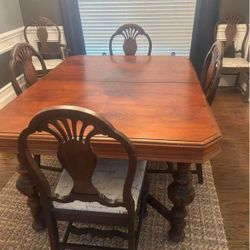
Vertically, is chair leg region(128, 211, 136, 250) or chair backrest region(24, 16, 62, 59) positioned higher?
chair backrest region(24, 16, 62, 59)

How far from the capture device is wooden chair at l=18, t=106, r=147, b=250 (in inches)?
35.0

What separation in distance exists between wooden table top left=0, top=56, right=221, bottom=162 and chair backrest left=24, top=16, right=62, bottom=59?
4.93ft

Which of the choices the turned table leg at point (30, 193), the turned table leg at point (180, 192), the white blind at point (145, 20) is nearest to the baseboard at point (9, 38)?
the white blind at point (145, 20)

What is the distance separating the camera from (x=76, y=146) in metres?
0.96

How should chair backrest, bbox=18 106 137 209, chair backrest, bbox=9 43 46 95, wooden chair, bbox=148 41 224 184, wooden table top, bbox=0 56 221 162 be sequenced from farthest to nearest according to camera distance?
1. chair backrest, bbox=9 43 46 95
2. wooden chair, bbox=148 41 224 184
3. wooden table top, bbox=0 56 221 162
4. chair backrest, bbox=18 106 137 209

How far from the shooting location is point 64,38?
3.64 m

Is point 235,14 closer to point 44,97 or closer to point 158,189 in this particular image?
point 158,189

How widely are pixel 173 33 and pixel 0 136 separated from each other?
2.95 meters

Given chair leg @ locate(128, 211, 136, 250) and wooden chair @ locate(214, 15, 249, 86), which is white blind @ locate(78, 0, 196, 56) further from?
chair leg @ locate(128, 211, 136, 250)

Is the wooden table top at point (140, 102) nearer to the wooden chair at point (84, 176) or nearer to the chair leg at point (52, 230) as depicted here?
the wooden chair at point (84, 176)

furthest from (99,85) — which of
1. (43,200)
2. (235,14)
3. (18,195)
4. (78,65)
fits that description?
(235,14)

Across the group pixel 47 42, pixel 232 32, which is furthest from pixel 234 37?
pixel 47 42

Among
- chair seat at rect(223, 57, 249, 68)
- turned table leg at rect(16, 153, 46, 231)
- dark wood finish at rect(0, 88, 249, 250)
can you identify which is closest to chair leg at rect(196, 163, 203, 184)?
dark wood finish at rect(0, 88, 249, 250)

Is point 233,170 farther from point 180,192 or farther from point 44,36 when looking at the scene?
point 44,36
